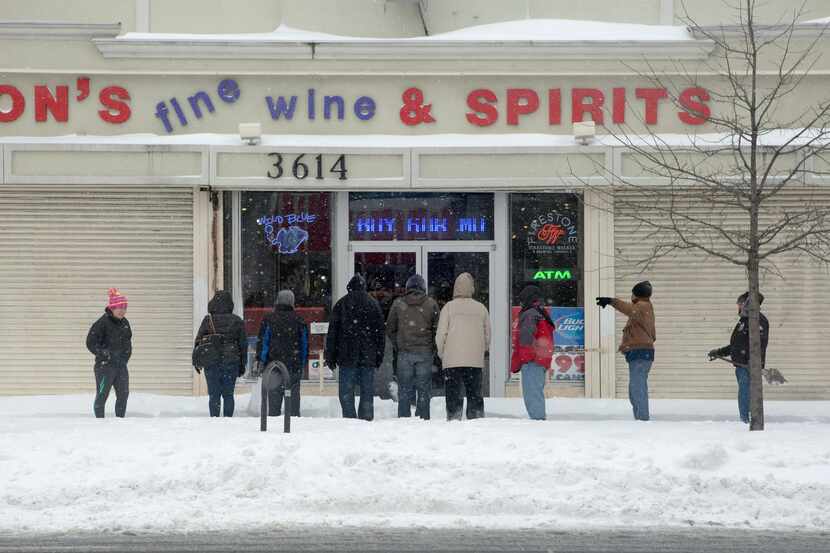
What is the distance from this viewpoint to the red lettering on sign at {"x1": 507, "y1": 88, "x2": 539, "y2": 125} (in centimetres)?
1527

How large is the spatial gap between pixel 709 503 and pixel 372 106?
8.79 metres

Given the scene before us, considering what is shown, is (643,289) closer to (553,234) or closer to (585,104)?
(553,234)

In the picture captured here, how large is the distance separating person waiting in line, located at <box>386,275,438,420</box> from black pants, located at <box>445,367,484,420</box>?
33 cm

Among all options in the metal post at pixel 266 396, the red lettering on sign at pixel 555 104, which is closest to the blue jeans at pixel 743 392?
the red lettering on sign at pixel 555 104

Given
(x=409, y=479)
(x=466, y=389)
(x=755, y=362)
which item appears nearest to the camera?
(x=409, y=479)

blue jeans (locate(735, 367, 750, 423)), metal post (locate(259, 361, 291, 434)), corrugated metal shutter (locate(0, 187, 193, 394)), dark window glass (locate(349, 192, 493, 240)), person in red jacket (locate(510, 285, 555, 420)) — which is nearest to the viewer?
metal post (locate(259, 361, 291, 434))

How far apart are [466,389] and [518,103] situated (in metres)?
4.78

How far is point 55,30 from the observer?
1508 cm

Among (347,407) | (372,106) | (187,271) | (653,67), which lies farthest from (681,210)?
(187,271)

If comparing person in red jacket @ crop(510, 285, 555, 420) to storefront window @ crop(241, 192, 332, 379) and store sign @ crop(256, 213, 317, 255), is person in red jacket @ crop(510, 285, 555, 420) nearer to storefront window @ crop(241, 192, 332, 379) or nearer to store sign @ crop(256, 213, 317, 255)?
storefront window @ crop(241, 192, 332, 379)

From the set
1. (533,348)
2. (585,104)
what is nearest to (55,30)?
(585,104)

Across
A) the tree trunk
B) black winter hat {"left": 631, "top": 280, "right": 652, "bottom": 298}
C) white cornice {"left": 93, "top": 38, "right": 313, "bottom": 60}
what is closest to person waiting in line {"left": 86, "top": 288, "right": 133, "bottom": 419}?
white cornice {"left": 93, "top": 38, "right": 313, "bottom": 60}

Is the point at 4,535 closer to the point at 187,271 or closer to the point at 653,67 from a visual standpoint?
the point at 187,271

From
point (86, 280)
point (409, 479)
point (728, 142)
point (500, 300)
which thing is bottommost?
point (409, 479)
